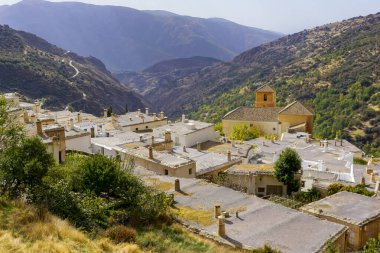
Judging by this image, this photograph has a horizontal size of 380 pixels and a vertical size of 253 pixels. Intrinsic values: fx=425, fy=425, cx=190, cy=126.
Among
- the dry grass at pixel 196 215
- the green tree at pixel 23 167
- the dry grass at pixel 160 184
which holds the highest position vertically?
the green tree at pixel 23 167

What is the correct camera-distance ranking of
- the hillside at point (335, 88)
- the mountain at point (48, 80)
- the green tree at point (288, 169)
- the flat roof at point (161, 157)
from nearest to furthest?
the green tree at point (288, 169)
the flat roof at point (161, 157)
the hillside at point (335, 88)
the mountain at point (48, 80)

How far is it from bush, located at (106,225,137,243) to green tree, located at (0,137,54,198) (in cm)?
352

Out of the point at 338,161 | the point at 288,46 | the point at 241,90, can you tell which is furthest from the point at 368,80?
the point at 288,46

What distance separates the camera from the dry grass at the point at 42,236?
11867mm

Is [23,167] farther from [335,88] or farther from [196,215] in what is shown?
[335,88]

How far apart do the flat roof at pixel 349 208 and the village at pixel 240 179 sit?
0.04 metres

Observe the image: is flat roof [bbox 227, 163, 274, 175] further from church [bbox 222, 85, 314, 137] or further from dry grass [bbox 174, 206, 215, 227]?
church [bbox 222, 85, 314, 137]

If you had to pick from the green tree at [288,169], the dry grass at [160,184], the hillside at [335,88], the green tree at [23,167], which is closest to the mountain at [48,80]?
the hillside at [335,88]

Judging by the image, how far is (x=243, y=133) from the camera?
5306 centimetres

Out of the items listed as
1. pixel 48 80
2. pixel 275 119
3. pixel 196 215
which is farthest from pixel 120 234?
pixel 48 80

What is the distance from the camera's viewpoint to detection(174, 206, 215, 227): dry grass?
58.2ft

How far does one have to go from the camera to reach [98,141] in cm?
3534

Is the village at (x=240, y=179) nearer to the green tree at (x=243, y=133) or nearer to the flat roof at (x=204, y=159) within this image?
the flat roof at (x=204, y=159)

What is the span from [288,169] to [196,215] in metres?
9.98
